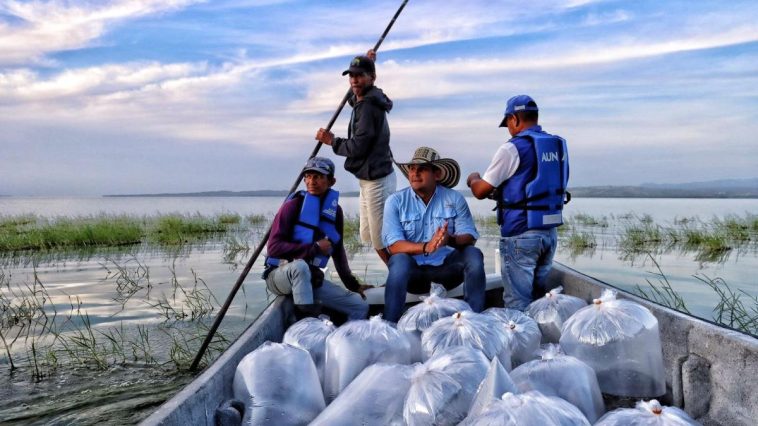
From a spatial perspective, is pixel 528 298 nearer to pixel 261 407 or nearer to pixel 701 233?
pixel 261 407

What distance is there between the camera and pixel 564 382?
240 centimetres

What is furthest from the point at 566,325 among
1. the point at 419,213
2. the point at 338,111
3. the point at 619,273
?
the point at 619,273

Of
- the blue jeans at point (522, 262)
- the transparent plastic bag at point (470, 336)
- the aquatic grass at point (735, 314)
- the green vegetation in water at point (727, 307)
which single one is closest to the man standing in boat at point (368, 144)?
the blue jeans at point (522, 262)

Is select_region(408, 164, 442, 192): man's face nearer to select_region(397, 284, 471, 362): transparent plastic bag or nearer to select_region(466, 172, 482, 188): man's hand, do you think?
select_region(466, 172, 482, 188): man's hand

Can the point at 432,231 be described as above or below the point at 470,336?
above

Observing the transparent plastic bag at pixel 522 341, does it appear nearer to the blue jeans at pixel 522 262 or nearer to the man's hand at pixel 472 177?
the blue jeans at pixel 522 262

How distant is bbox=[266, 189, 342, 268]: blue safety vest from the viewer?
14.0ft

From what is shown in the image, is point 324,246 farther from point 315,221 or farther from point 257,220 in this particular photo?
point 257,220

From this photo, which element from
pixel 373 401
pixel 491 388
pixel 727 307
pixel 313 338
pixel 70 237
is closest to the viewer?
pixel 491 388

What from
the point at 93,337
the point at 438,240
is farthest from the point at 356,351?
the point at 93,337

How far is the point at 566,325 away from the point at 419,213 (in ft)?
4.96

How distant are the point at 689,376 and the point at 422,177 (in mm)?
2161


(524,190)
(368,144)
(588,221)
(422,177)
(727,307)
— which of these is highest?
(368,144)

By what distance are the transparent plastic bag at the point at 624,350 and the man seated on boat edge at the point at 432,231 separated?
1260 mm
